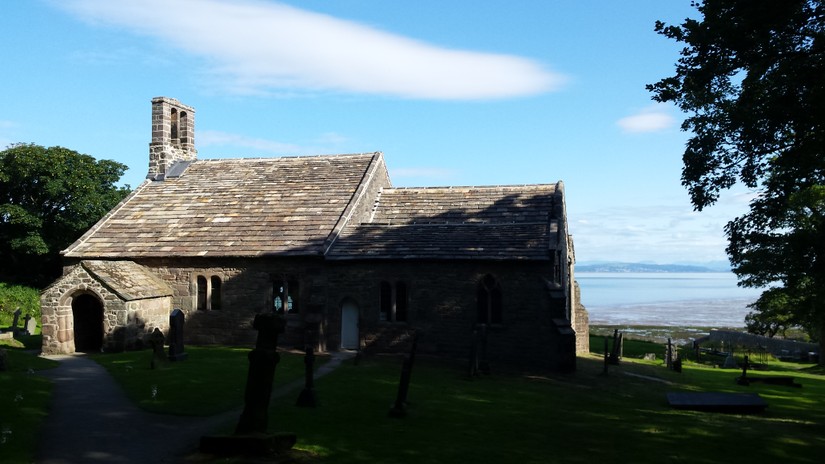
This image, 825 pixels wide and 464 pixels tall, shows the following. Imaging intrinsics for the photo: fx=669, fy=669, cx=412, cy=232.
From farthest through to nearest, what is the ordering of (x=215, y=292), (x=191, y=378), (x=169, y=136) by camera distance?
(x=169, y=136)
(x=215, y=292)
(x=191, y=378)

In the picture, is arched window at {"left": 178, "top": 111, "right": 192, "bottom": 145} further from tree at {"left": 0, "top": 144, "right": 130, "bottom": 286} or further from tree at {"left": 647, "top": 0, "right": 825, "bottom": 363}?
tree at {"left": 647, "top": 0, "right": 825, "bottom": 363}

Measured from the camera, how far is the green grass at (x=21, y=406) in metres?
12.8

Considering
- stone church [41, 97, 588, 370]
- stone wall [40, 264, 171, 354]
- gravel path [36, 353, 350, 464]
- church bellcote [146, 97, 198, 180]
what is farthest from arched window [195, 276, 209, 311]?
gravel path [36, 353, 350, 464]

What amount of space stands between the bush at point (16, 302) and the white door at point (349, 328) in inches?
871

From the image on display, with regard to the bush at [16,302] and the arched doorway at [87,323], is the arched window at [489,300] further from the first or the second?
the bush at [16,302]

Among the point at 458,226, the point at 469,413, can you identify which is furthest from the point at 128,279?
the point at 469,413

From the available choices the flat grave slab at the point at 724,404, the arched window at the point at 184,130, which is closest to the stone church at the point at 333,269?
the arched window at the point at 184,130

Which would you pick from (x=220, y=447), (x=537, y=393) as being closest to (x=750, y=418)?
(x=537, y=393)

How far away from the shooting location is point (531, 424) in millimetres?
16078

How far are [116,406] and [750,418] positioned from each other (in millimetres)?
16799

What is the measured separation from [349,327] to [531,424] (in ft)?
46.9

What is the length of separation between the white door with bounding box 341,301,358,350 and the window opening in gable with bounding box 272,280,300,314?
6.96 ft

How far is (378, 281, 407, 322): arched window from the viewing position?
2861 cm

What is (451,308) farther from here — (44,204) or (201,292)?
(44,204)
